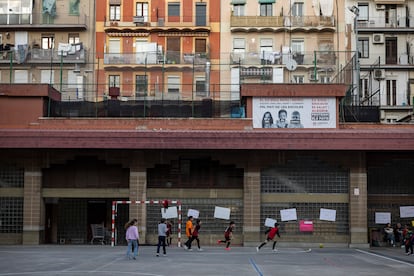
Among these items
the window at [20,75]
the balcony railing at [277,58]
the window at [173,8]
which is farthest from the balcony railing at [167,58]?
the window at [20,75]

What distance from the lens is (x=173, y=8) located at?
5959 centimetres

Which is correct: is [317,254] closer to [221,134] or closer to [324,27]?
[221,134]

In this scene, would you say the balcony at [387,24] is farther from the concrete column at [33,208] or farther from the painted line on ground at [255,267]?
the painted line on ground at [255,267]

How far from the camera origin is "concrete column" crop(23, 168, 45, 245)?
120ft

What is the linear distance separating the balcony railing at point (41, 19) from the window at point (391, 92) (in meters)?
28.0

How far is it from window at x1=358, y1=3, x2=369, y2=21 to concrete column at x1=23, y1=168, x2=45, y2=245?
3781cm

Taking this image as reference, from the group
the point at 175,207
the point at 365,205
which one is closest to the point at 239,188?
the point at 175,207

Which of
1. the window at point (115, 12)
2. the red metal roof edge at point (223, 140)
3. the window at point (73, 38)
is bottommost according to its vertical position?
the red metal roof edge at point (223, 140)

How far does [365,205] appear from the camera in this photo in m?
36.6

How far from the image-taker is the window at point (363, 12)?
63.7m

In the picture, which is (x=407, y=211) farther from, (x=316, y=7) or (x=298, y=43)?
(x=316, y=7)

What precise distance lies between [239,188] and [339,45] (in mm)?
25793

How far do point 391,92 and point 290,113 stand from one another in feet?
91.2

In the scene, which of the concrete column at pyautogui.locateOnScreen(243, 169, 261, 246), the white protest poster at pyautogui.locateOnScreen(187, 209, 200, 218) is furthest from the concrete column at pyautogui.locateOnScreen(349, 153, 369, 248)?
the white protest poster at pyautogui.locateOnScreen(187, 209, 200, 218)
